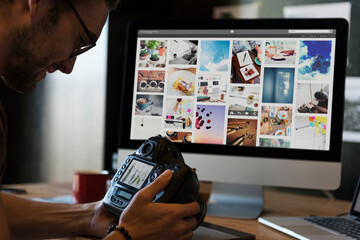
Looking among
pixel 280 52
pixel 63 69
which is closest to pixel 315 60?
pixel 280 52

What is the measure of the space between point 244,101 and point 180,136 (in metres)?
0.20

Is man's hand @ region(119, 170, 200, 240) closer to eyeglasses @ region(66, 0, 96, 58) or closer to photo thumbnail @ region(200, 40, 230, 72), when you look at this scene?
eyeglasses @ region(66, 0, 96, 58)

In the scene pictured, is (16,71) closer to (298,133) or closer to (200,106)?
(200,106)

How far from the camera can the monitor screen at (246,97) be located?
116 cm

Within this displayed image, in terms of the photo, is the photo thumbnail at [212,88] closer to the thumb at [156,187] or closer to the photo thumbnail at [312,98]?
the photo thumbnail at [312,98]

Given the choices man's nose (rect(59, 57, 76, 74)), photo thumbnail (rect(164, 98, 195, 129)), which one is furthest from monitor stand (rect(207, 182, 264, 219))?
man's nose (rect(59, 57, 76, 74))

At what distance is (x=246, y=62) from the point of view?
3.93 ft

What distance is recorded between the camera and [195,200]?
88cm

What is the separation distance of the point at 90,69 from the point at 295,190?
1.41 m

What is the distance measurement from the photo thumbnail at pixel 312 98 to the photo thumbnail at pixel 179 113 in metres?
0.28

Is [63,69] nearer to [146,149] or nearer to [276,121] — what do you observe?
[146,149]

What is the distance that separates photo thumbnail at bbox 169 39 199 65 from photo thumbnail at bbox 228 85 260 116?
15cm

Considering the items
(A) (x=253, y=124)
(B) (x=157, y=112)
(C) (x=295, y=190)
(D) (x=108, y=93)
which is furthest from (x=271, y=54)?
(D) (x=108, y=93)

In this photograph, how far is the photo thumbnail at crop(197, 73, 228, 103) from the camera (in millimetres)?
1205
